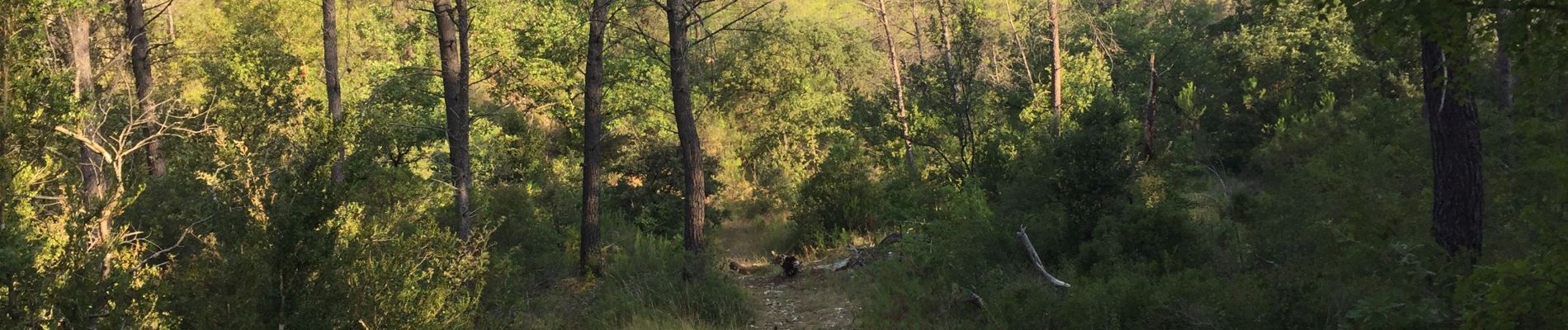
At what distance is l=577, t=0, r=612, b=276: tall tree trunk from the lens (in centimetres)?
1177

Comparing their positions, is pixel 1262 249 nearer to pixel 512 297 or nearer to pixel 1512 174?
pixel 1512 174

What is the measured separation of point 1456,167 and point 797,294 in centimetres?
699

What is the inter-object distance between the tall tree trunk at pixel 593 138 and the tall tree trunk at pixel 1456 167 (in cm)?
875

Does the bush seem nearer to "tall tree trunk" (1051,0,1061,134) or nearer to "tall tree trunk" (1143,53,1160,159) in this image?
"tall tree trunk" (1051,0,1061,134)

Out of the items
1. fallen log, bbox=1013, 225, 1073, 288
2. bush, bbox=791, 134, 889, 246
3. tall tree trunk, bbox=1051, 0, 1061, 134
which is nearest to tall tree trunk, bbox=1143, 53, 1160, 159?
tall tree trunk, bbox=1051, 0, 1061, 134

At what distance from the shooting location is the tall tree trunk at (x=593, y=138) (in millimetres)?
11766

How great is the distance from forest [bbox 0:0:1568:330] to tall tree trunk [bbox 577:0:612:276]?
5cm

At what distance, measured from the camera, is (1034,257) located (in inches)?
337

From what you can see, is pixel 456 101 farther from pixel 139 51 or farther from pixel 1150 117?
pixel 1150 117

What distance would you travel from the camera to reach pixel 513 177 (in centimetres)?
1808

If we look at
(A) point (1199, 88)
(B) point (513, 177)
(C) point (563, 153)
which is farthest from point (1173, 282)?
(A) point (1199, 88)

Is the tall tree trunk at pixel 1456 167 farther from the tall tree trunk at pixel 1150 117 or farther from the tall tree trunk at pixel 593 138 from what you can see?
the tall tree trunk at pixel 1150 117

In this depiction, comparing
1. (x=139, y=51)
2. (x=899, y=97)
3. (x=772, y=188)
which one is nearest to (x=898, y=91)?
(x=899, y=97)

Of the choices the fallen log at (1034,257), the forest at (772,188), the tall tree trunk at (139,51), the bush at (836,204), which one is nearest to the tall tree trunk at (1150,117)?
the forest at (772,188)
